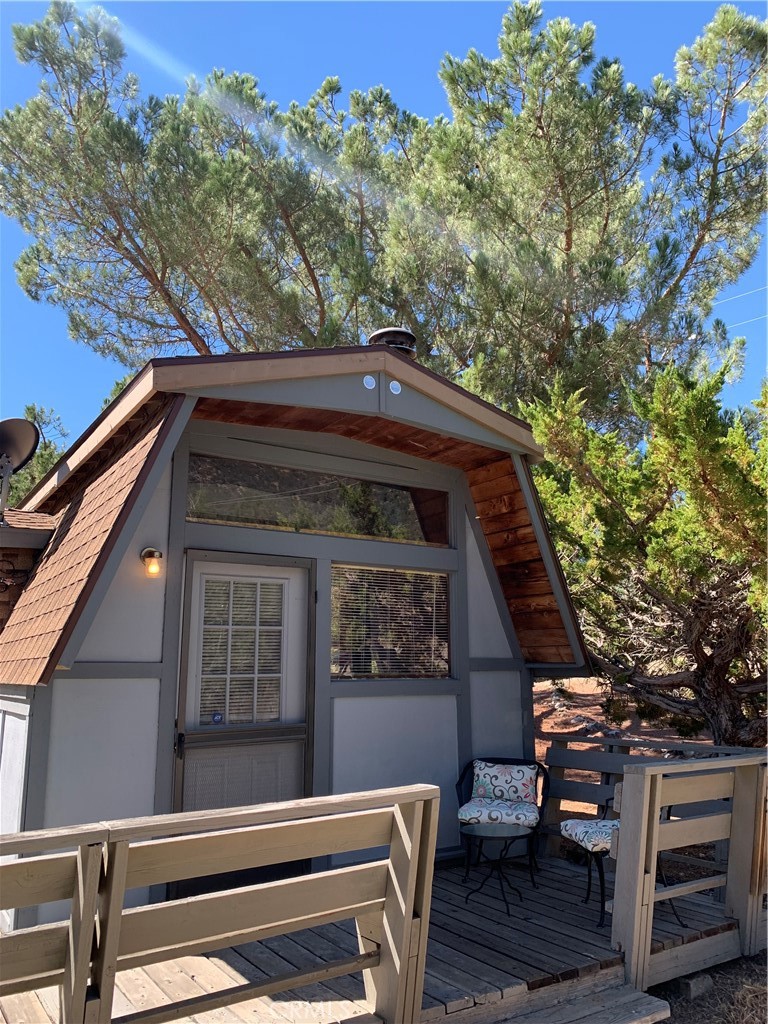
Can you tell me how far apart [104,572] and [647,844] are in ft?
9.36

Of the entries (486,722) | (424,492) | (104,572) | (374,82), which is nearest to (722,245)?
(374,82)

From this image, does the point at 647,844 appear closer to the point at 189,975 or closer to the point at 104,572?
the point at 189,975

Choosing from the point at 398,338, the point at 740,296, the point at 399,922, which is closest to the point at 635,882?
the point at 399,922

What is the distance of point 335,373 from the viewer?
4137 mm

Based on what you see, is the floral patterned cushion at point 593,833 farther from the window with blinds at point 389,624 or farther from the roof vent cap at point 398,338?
the roof vent cap at point 398,338

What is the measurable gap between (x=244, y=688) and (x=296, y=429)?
1615 millimetres

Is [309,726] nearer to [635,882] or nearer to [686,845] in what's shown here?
[635,882]

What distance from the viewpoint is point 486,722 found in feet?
17.3

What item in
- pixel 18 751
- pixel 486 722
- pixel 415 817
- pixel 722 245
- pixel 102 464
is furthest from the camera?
pixel 722 245

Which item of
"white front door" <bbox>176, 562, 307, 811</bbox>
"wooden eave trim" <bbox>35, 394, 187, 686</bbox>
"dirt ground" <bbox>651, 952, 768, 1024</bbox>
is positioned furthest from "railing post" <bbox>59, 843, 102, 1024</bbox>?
"dirt ground" <bbox>651, 952, 768, 1024</bbox>

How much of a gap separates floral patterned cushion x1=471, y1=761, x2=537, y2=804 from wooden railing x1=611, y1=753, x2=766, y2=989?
1012mm

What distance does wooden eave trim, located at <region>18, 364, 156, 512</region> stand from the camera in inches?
148

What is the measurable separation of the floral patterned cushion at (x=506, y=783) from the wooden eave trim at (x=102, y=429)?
3.10m

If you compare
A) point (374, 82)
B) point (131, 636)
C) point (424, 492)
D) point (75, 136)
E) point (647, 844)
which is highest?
point (374, 82)
